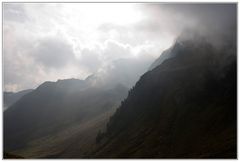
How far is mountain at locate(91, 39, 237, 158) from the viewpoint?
56.1 metres

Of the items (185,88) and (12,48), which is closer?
(12,48)

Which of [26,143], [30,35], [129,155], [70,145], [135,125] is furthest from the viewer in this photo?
[26,143]

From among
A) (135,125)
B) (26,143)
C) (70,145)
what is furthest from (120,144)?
(26,143)

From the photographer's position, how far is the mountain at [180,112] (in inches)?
2208

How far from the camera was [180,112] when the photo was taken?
73688mm

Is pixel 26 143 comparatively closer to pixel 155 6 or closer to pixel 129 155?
pixel 129 155

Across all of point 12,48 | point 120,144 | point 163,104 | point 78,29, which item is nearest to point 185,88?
point 163,104

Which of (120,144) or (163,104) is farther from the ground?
(163,104)

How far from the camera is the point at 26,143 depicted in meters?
177

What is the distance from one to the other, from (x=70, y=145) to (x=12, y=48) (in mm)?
89034

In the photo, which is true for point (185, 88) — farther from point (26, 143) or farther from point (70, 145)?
point (26, 143)

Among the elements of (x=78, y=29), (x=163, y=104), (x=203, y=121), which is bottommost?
(x=203, y=121)

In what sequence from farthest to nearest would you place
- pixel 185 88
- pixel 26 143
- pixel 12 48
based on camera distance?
pixel 26 143
pixel 185 88
pixel 12 48

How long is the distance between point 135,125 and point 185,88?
16838mm
